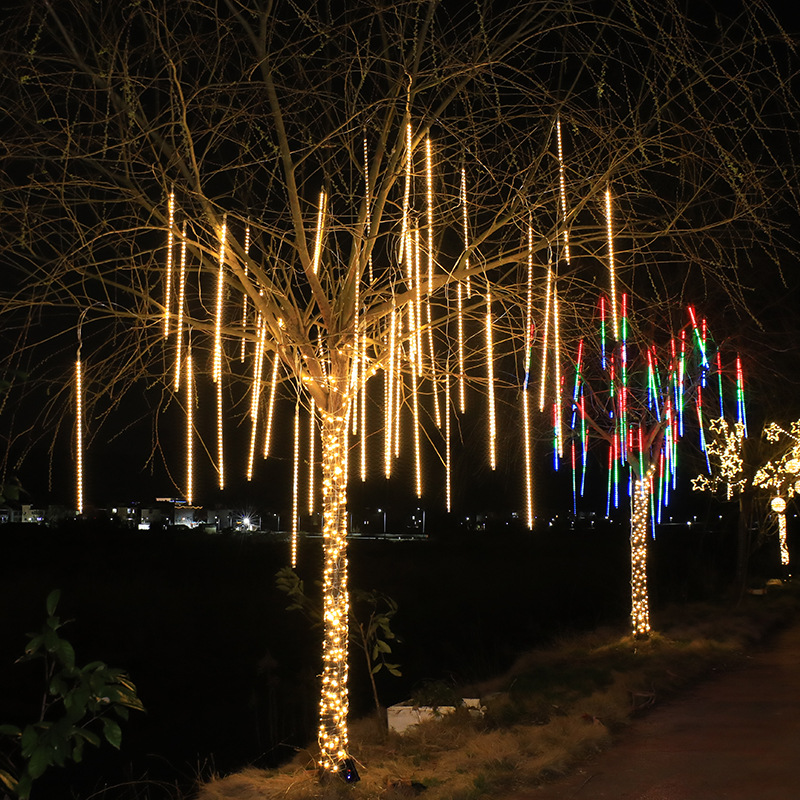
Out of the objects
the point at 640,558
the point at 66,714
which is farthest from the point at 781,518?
the point at 66,714

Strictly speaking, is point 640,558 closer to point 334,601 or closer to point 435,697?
point 435,697

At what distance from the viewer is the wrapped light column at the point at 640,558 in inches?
551

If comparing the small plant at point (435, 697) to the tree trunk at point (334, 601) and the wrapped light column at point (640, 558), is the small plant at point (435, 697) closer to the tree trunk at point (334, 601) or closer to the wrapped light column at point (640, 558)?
the tree trunk at point (334, 601)

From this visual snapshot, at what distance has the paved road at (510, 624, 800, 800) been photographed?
6.40 meters

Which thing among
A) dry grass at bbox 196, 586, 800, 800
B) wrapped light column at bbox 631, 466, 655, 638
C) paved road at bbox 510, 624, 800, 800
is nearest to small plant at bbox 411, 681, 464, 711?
dry grass at bbox 196, 586, 800, 800

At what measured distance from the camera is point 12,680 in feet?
63.6

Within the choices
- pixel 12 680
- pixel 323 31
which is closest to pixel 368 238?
pixel 323 31

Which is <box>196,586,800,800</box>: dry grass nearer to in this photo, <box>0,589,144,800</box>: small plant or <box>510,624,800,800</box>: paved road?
<box>510,624,800,800</box>: paved road

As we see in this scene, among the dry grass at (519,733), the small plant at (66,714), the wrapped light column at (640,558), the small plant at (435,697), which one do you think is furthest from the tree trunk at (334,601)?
the wrapped light column at (640,558)

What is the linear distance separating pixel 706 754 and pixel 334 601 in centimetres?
320

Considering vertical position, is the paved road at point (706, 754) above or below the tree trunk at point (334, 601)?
below

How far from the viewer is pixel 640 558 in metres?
14.2

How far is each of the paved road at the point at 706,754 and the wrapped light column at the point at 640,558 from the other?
323 centimetres

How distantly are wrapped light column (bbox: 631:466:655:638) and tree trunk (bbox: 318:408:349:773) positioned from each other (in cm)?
812
